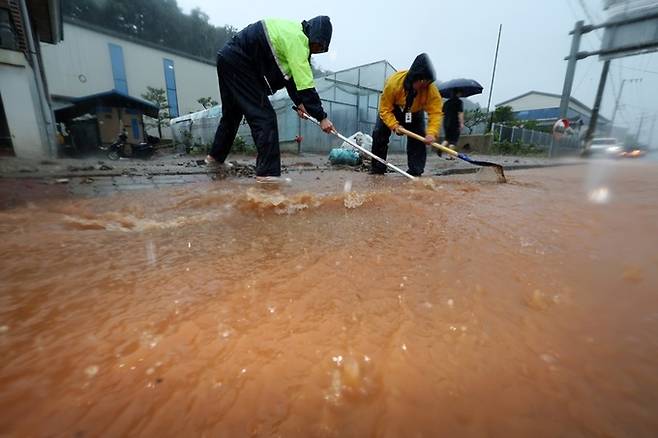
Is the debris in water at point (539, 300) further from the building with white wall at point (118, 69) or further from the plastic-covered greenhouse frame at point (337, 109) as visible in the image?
the building with white wall at point (118, 69)

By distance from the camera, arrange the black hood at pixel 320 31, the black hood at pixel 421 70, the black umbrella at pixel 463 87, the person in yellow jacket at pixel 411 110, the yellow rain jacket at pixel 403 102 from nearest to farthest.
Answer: the black hood at pixel 320 31 < the black hood at pixel 421 70 < the person in yellow jacket at pixel 411 110 < the yellow rain jacket at pixel 403 102 < the black umbrella at pixel 463 87

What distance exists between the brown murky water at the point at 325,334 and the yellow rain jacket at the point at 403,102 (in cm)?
282

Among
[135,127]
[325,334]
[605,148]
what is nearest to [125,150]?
[135,127]

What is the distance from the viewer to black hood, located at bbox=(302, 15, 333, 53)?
2662 mm

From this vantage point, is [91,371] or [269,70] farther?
[269,70]

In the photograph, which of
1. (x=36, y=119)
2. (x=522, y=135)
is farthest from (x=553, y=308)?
(x=522, y=135)

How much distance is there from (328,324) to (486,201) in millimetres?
1970

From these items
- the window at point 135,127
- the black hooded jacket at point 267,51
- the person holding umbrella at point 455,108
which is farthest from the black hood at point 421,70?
→ the window at point 135,127

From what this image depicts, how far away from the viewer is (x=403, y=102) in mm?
3805

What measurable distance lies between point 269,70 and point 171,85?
930 inches

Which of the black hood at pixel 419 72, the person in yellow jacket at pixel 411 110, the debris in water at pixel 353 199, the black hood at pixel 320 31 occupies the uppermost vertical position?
the black hood at pixel 320 31

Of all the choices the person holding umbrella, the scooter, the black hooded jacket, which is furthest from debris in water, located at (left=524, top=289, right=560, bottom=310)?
the scooter

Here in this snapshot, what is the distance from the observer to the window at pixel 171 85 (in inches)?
862

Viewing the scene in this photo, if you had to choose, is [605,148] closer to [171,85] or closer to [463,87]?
[463,87]
